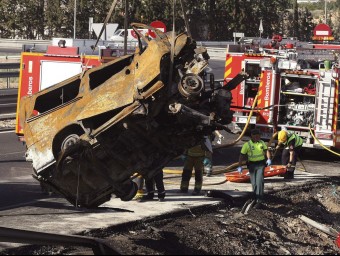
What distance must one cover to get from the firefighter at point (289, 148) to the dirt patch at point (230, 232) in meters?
1.35

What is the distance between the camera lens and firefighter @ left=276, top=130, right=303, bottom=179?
17.8 metres

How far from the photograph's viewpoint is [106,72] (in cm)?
1045

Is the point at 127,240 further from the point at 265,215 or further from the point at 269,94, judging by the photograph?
the point at 269,94

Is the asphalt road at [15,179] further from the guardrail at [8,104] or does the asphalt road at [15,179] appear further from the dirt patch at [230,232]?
the guardrail at [8,104]

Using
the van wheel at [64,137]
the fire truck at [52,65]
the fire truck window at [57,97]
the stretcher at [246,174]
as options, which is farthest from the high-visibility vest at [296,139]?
the van wheel at [64,137]

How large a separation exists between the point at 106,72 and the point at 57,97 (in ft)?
2.75

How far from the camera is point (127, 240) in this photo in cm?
1145

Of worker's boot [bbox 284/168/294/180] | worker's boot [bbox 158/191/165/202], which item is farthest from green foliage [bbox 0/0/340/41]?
worker's boot [bbox 158/191/165/202]

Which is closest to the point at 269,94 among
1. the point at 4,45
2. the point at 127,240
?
the point at 127,240

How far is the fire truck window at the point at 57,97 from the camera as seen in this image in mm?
10648

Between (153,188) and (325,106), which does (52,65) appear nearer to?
(153,188)

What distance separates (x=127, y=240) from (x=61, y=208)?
2270 mm

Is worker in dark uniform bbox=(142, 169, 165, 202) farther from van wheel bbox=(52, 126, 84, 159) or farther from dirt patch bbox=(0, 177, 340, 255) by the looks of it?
van wheel bbox=(52, 126, 84, 159)

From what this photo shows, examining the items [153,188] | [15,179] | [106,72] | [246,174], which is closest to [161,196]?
[153,188]
